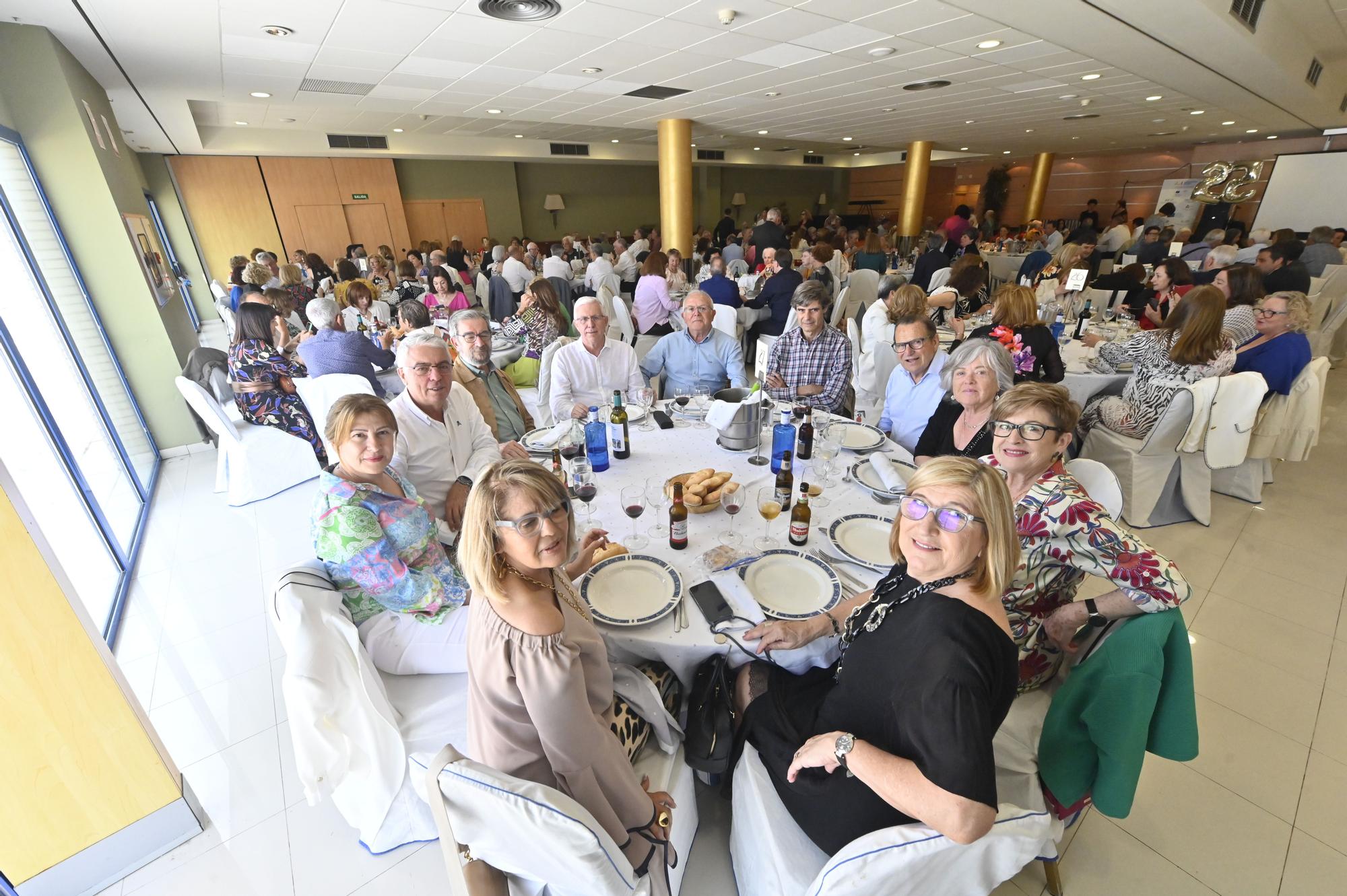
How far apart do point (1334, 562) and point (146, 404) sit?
835 cm

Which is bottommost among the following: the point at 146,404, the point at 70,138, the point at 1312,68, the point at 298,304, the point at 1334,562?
the point at 1334,562

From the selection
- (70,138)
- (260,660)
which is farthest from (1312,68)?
(70,138)

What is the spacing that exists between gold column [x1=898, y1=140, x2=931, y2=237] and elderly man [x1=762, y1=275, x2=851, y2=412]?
1106cm

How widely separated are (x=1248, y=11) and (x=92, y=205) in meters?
9.30

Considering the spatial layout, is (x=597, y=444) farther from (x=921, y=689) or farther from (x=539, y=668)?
(x=921, y=689)

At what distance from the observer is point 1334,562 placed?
10.4ft

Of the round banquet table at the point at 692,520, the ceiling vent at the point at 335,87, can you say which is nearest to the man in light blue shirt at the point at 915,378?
the round banquet table at the point at 692,520

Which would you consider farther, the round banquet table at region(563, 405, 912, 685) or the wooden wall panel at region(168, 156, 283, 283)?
the wooden wall panel at region(168, 156, 283, 283)

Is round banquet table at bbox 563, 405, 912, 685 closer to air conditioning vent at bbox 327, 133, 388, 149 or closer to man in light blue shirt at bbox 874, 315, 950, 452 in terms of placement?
man in light blue shirt at bbox 874, 315, 950, 452

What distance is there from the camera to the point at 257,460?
159 inches

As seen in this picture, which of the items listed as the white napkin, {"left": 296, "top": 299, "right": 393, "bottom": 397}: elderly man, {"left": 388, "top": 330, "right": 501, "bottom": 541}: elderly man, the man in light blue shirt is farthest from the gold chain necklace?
{"left": 296, "top": 299, "right": 393, "bottom": 397}: elderly man

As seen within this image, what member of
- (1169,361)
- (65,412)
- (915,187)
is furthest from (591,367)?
(915,187)

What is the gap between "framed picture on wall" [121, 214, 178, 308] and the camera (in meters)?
4.67

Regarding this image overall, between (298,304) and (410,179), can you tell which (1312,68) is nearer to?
(298,304)
